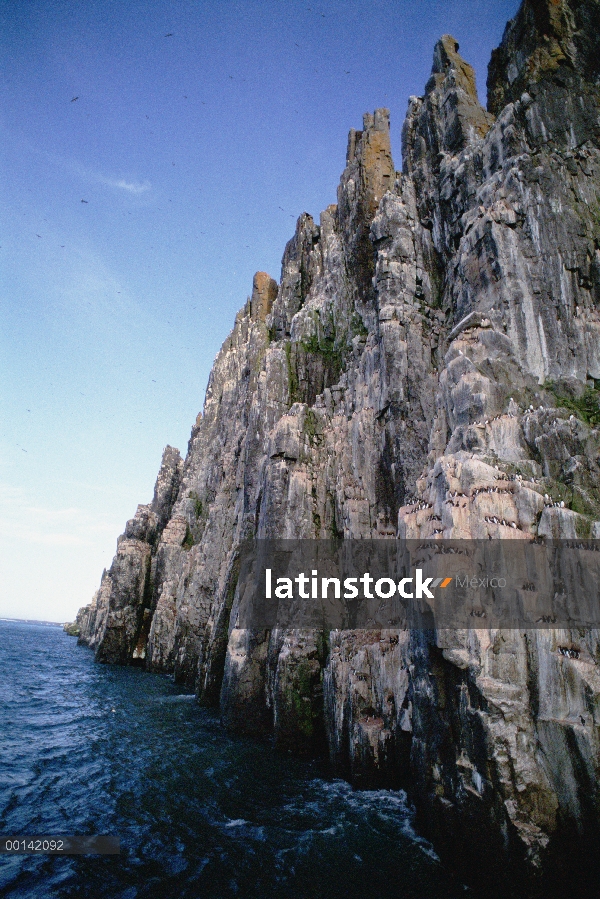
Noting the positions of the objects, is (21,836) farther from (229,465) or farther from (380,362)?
(229,465)

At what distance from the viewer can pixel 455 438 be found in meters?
19.6

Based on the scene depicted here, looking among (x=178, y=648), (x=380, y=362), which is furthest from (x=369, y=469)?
(x=178, y=648)

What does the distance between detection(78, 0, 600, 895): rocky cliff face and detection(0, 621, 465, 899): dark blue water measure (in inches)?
66.9

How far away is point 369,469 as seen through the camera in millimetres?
29562

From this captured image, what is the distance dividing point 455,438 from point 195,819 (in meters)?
17.6

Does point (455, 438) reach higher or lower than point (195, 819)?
higher

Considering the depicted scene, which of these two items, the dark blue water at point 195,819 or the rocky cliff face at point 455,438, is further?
the dark blue water at point 195,819

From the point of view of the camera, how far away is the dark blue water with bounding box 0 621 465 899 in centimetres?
1343

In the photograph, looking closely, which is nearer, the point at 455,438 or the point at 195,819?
the point at 195,819

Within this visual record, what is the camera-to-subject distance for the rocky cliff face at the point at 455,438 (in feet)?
43.5

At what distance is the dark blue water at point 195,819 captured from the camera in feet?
44.1

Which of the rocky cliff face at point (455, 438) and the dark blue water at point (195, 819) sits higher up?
the rocky cliff face at point (455, 438)

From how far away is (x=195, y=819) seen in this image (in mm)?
17516

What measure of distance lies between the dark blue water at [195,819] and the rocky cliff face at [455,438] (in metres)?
1.70
